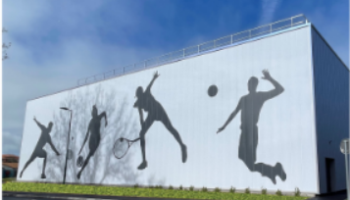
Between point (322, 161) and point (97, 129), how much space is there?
19.3m

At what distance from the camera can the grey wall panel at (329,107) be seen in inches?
746

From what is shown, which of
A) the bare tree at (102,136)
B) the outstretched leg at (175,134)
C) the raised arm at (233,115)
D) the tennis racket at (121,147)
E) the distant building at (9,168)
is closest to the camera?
the raised arm at (233,115)

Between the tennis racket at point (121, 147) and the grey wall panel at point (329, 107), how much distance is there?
14083mm

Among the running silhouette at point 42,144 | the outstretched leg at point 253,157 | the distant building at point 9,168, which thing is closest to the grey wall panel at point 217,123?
the outstretched leg at point 253,157

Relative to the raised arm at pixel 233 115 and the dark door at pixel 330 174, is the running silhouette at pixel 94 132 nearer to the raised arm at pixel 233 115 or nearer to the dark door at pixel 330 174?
the raised arm at pixel 233 115

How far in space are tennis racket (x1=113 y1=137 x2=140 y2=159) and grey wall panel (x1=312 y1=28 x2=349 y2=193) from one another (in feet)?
46.2

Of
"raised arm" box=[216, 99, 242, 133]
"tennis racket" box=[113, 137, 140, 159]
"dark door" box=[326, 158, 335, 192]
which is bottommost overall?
"dark door" box=[326, 158, 335, 192]

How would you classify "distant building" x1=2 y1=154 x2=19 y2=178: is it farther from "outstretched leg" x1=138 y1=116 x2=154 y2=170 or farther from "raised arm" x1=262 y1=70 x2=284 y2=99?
"raised arm" x1=262 y1=70 x2=284 y2=99

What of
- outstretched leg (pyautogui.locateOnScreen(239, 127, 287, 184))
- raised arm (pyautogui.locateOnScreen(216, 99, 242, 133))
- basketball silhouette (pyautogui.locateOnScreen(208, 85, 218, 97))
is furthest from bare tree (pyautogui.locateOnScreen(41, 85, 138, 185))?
outstretched leg (pyautogui.locateOnScreen(239, 127, 287, 184))

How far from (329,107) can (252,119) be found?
17.1 feet

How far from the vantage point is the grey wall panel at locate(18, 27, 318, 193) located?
18844 mm

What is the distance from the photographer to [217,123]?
72.2 ft

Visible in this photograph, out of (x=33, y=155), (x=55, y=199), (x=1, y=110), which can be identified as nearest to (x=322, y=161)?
(x=55, y=199)

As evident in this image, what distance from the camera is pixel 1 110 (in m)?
6.71
